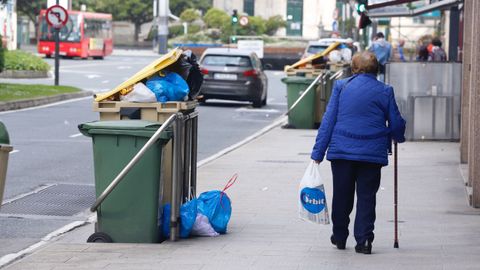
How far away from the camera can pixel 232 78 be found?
33.2 meters

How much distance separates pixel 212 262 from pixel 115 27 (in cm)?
9890

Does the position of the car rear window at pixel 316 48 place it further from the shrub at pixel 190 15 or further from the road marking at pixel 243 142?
the shrub at pixel 190 15

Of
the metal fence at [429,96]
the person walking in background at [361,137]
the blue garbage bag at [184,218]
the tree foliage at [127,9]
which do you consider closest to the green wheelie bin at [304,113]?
the metal fence at [429,96]

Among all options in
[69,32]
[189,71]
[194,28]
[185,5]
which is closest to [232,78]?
[189,71]

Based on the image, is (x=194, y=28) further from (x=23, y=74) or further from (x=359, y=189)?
(x=359, y=189)

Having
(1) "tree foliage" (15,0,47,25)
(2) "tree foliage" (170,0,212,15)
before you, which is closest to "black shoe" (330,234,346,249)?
(1) "tree foliage" (15,0,47,25)

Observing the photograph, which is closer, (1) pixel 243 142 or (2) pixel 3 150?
(2) pixel 3 150

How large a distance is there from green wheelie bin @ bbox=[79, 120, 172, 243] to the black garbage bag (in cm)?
118

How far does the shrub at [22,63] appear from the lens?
44781 millimetres

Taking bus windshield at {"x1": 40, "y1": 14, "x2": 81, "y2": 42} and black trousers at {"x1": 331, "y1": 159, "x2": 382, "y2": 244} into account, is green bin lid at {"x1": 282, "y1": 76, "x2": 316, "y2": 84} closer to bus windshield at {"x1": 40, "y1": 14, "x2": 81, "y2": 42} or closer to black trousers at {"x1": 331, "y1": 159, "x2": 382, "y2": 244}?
black trousers at {"x1": 331, "y1": 159, "x2": 382, "y2": 244}

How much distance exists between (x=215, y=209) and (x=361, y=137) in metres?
1.59

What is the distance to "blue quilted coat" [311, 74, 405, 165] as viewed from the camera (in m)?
9.38

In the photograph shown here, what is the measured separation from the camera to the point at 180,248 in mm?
9625

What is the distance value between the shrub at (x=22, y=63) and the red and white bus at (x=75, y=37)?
20472 mm
